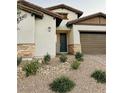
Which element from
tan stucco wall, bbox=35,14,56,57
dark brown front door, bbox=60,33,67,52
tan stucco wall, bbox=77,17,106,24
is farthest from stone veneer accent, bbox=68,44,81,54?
tan stucco wall, bbox=35,14,56,57

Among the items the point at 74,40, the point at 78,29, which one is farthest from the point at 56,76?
the point at 78,29

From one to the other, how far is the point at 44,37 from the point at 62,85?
853cm

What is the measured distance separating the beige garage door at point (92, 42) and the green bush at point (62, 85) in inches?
503

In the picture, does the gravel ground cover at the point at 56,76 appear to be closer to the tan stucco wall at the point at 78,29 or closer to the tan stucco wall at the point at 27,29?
the tan stucco wall at the point at 27,29

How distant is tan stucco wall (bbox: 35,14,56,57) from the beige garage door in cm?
541

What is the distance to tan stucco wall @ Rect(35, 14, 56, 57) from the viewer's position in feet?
63.6

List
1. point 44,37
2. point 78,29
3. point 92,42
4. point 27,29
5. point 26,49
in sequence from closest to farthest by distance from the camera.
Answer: point 26,49, point 27,29, point 44,37, point 78,29, point 92,42

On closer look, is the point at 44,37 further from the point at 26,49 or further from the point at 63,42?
the point at 63,42

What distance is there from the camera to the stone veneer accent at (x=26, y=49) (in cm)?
1745

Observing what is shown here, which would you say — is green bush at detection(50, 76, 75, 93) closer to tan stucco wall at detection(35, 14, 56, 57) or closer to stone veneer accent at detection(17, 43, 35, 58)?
stone veneer accent at detection(17, 43, 35, 58)

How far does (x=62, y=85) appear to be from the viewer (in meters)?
11.3

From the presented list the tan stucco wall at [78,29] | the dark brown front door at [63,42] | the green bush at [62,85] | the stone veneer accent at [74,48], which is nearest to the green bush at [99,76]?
the green bush at [62,85]
